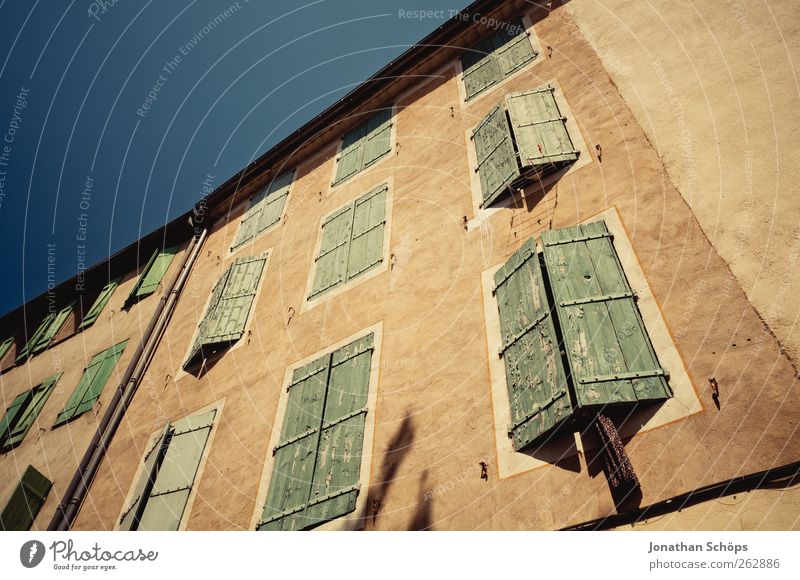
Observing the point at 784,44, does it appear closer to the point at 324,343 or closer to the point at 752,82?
the point at 752,82

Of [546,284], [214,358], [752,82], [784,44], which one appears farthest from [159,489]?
[784,44]

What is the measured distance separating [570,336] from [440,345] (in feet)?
6.17

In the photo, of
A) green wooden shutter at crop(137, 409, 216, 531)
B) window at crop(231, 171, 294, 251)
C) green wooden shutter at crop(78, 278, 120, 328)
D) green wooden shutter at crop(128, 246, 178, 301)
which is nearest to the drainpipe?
green wooden shutter at crop(128, 246, 178, 301)

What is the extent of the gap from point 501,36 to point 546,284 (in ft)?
21.7

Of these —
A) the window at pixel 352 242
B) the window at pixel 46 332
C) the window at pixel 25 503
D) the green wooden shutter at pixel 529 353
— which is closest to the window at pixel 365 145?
the window at pixel 352 242

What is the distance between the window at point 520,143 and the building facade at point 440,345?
0.14ft

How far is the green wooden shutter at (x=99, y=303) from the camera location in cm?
1403

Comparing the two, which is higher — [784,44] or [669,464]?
[784,44]

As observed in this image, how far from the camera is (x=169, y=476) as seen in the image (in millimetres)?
8188

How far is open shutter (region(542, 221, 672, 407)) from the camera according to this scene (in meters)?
4.59

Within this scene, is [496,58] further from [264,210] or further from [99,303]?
[99,303]

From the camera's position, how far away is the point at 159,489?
26.6 feet

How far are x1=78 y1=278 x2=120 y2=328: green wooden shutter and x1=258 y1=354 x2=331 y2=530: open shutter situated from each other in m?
8.98

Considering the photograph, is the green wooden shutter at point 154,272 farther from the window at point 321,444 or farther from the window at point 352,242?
the window at point 321,444
